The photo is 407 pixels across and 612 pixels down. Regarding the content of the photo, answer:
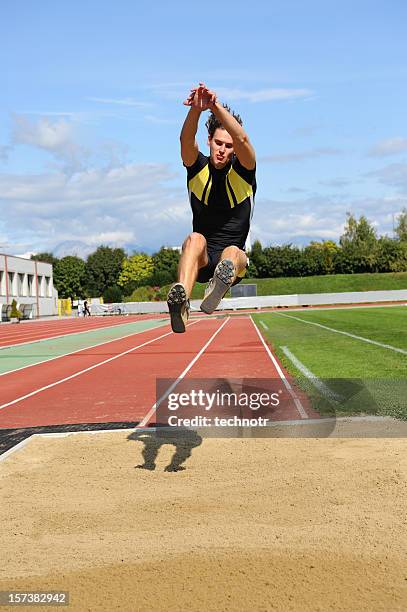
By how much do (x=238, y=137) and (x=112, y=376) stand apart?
8.12m

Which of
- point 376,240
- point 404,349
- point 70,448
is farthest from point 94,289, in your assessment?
point 70,448

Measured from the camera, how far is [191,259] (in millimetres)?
5020

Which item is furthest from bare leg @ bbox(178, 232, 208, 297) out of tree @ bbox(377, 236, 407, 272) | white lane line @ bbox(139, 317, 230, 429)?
tree @ bbox(377, 236, 407, 272)

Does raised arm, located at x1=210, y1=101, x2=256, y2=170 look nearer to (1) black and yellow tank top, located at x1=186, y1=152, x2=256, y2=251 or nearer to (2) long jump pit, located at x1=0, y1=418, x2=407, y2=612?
(1) black and yellow tank top, located at x1=186, y1=152, x2=256, y2=251

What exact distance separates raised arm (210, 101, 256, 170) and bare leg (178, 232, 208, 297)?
70cm

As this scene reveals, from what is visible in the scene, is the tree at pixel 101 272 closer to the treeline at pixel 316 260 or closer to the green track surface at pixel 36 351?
the treeline at pixel 316 260

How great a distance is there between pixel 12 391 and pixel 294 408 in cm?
527

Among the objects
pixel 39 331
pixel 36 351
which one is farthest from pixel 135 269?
pixel 36 351

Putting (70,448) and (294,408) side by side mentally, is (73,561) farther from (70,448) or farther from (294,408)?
(294,408)

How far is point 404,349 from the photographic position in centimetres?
1409

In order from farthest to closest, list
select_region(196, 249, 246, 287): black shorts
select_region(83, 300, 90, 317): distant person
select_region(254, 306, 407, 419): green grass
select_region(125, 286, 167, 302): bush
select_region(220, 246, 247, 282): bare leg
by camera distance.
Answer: select_region(125, 286, 167, 302): bush → select_region(83, 300, 90, 317): distant person → select_region(254, 306, 407, 419): green grass → select_region(196, 249, 246, 287): black shorts → select_region(220, 246, 247, 282): bare leg

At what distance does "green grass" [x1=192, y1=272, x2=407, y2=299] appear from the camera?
207ft

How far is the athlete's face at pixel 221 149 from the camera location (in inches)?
203

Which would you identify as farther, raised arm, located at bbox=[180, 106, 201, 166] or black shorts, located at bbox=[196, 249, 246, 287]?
black shorts, located at bbox=[196, 249, 246, 287]
